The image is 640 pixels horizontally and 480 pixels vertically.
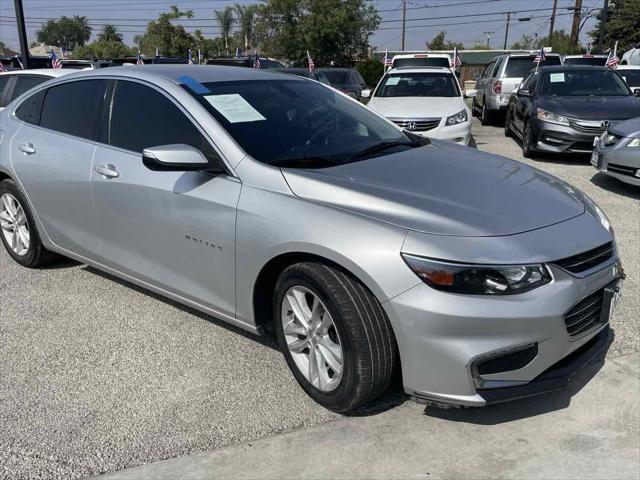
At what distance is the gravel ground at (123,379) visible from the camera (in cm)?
271

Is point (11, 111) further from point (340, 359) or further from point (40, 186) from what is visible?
point (340, 359)

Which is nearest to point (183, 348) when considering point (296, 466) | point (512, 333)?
point (296, 466)

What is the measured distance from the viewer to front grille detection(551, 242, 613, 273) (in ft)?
8.46

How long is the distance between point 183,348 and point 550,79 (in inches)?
345

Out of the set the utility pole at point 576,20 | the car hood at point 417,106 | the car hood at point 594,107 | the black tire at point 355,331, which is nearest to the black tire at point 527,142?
the car hood at point 594,107

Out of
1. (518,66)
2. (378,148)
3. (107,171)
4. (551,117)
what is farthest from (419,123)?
(518,66)

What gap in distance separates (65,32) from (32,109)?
13594cm

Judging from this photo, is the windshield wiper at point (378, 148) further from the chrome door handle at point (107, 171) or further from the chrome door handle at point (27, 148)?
the chrome door handle at point (27, 148)

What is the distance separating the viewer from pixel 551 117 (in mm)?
9023

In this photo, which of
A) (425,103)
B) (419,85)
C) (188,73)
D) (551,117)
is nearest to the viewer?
(188,73)

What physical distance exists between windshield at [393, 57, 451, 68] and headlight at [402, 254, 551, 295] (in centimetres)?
1479

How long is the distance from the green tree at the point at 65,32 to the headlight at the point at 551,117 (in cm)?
12988

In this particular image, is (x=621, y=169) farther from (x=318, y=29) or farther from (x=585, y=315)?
(x=318, y=29)

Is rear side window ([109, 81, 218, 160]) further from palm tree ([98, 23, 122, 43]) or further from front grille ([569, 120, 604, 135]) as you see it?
palm tree ([98, 23, 122, 43])
